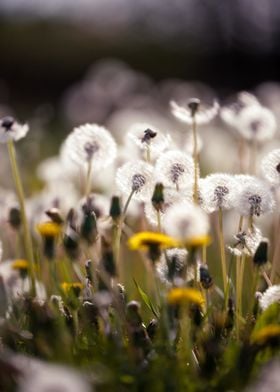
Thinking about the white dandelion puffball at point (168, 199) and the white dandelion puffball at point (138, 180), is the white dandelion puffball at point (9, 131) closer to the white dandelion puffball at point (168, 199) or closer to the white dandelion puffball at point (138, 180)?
the white dandelion puffball at point (138, 180)

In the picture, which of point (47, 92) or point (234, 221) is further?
point (47, 92)

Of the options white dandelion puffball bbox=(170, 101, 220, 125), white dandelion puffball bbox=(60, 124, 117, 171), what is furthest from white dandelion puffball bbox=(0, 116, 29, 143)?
white dandelion puffball bbox=(170, 101, 220, 125)

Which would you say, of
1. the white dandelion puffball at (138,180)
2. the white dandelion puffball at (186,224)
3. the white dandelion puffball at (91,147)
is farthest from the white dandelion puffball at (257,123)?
the white dandelion puffball at (186,224)

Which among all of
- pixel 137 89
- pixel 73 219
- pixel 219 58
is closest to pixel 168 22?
pixel 219 58

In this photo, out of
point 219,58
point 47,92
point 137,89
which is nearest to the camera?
point 137,89

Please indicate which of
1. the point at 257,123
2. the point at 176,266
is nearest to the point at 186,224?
the point at 176,266

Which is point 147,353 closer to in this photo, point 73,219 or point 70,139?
point 73,219
